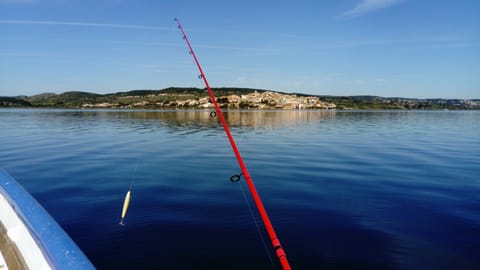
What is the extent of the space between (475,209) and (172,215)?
817 cm

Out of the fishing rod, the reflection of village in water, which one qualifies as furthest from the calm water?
the reflection of village in water

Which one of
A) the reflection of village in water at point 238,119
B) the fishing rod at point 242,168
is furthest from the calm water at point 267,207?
the reflection of village in water at point 238,119

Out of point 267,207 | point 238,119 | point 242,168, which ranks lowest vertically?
point 267,207

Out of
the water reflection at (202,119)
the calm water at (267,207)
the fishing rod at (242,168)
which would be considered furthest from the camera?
the water reflection at (202,119)

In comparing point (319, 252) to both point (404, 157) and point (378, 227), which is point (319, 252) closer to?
point (378, 227)

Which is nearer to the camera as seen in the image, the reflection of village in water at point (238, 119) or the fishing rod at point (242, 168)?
the fishing rod at point (242, 168)

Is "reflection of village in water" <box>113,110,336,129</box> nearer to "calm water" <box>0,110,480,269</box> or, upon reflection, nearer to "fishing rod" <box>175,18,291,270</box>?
"calm water" <box>0,110,480,269</box>

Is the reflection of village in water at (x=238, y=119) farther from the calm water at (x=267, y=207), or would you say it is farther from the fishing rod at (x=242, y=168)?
the fishing rod at (x=242, y=168)

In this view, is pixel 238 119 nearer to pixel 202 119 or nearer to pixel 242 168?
pixel 202 119

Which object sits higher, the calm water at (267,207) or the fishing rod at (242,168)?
the fishing rod at (242,168)

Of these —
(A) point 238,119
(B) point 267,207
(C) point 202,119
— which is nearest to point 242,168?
(B) point 267,207

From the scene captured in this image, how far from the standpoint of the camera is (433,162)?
48.4ft

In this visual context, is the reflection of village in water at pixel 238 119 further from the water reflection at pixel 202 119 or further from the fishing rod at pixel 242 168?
the fishing rod at pixel 242 168

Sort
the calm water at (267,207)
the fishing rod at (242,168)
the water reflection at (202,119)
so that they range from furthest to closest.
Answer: the water reflection at (202,119) → the calm water at (267,207) → the fishing rod at (242,168)
